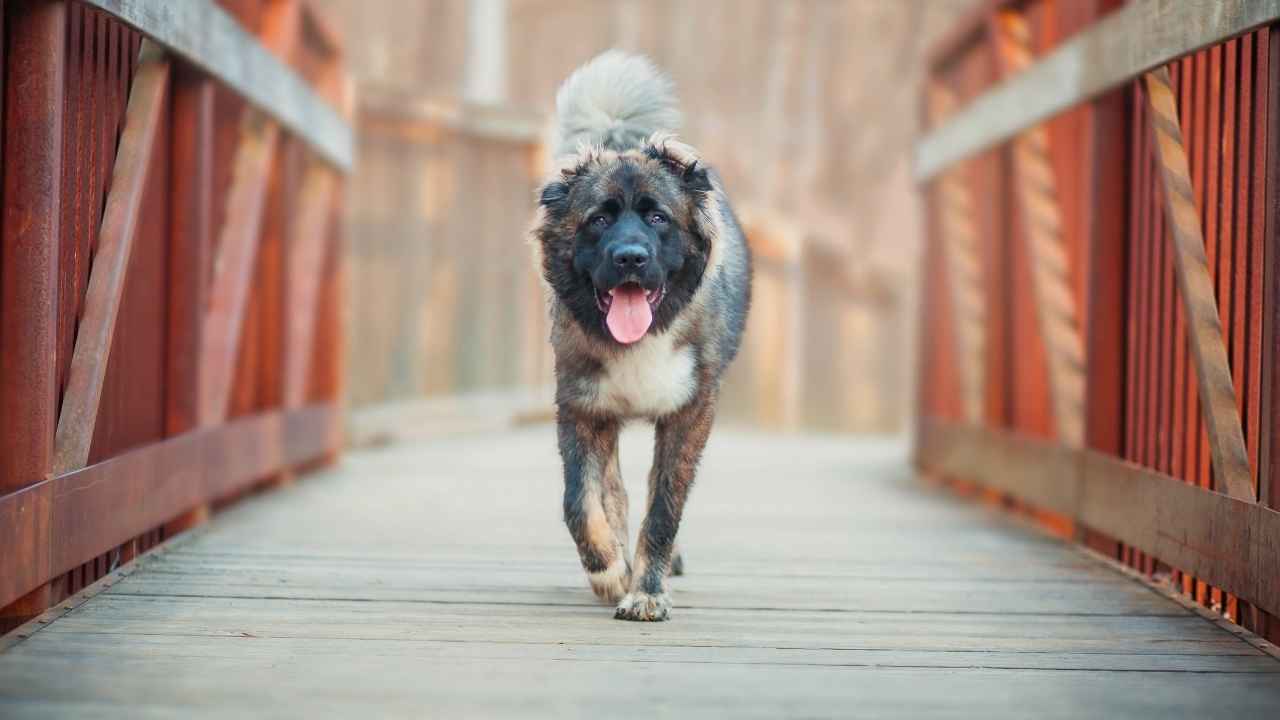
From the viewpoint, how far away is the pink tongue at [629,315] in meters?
3.85

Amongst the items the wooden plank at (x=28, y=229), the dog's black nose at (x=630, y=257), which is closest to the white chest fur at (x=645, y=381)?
the dog's black nose at (x=630, y=257)

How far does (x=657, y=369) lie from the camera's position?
13.1ft

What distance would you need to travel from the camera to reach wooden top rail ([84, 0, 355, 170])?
13.6 feet

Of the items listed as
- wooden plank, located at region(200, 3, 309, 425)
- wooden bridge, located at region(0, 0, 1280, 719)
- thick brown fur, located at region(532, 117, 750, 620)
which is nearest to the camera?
wooden bridge, located at region(0, 0, 1280, 719)

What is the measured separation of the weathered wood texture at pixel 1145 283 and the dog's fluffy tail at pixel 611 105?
4.64 feet

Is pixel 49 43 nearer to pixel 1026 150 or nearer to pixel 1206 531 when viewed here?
pixel 1206 531

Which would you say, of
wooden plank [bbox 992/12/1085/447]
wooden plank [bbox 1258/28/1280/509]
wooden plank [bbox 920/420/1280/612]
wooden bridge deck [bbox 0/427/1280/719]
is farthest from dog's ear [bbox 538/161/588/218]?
wooden plank [bbox 992/12/1085/447]

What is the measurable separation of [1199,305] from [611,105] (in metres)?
1.78

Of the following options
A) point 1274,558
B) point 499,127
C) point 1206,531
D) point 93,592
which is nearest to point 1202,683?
point 1274,558

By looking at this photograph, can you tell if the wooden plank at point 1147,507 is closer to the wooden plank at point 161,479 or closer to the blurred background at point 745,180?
the wooden plank at point 161,479

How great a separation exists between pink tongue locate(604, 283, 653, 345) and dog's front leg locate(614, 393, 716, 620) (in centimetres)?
31

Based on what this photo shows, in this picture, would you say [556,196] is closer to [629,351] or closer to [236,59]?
[629,351]

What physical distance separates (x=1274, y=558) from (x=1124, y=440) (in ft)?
5.01

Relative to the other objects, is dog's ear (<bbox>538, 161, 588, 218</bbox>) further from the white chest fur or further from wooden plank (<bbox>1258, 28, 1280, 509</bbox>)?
wooden plank (<bbox>1258, 28, 1280, 509</bbox>)
